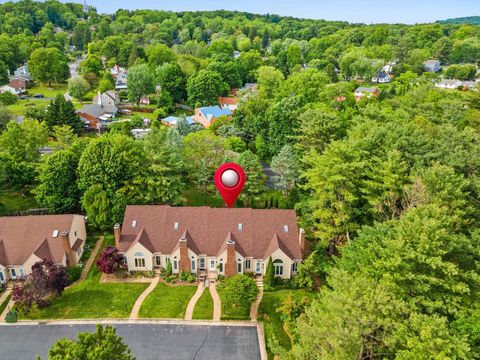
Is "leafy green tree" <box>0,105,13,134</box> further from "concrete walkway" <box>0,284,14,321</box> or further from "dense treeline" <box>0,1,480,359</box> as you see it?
"concrete walkway" <box>0,284,14,321</box>

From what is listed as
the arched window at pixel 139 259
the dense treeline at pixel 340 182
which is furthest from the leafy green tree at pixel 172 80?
the arched window at pixel 139 259

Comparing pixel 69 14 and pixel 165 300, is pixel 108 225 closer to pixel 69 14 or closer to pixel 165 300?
pixel 165 300

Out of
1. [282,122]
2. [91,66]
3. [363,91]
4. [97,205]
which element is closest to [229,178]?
[97,205]

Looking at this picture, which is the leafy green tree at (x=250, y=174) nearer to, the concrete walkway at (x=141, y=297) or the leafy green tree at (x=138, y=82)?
the concrete walkway at (x=141, y=297)

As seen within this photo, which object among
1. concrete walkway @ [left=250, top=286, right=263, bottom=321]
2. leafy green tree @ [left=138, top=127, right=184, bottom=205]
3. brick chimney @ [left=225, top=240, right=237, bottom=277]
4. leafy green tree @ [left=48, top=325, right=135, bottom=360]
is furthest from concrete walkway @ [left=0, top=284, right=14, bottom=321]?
concrete walkway @ [left=250, top=286, right=263, bottom=321]

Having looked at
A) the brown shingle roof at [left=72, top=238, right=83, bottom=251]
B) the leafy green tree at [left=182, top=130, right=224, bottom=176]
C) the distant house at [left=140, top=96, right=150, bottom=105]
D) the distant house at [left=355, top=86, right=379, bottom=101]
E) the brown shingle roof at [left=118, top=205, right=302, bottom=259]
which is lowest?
the brown shingle roof at [left=72, top=238, right=83, bottom=251]

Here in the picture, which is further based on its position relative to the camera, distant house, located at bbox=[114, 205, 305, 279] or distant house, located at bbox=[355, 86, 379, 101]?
distant house, located at bbox=[355, 86, 379, 101]
